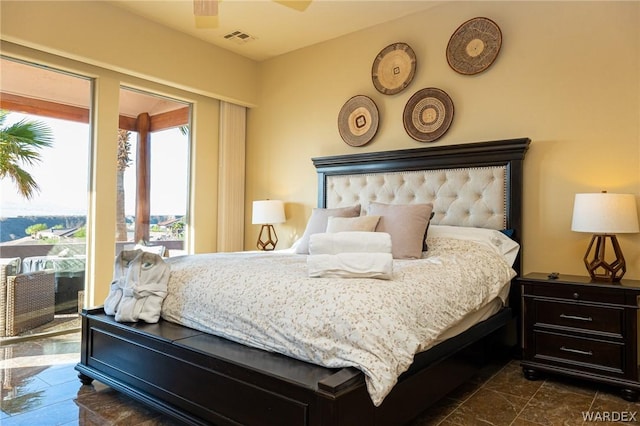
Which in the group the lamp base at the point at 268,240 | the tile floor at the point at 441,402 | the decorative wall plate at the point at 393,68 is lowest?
the tile floor at the point at 441,402

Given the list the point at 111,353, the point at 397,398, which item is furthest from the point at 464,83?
the point at 111,353

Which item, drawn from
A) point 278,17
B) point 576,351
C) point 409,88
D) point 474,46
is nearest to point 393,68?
point 409,88

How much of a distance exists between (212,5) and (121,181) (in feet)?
6.30

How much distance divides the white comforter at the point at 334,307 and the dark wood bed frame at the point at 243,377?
8cm

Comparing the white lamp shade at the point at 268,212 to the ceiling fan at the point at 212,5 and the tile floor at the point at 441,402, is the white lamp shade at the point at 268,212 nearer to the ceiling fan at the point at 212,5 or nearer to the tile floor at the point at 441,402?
the ceiling fan at the point at 212,5

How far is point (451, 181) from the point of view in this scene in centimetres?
361

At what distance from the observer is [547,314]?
9.27 feet

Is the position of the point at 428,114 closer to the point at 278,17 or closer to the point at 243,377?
the point at 278,17

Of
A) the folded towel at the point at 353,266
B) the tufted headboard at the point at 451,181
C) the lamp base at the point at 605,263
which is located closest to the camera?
the folded towel at the point at 353,266

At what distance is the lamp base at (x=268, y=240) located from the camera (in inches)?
196

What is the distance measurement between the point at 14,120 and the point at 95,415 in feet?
8.85

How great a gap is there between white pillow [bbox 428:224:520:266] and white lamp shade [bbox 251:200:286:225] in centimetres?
193

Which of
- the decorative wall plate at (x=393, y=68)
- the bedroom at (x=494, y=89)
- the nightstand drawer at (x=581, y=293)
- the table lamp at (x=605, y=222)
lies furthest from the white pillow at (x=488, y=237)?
the decorative wall plate at (x=393, y=68)

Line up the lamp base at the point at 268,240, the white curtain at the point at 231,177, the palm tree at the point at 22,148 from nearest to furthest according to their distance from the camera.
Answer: the palm tree at the point at 22,148 < the lamp base at the point at 268,240 < the white curtain at the point at 231,177
